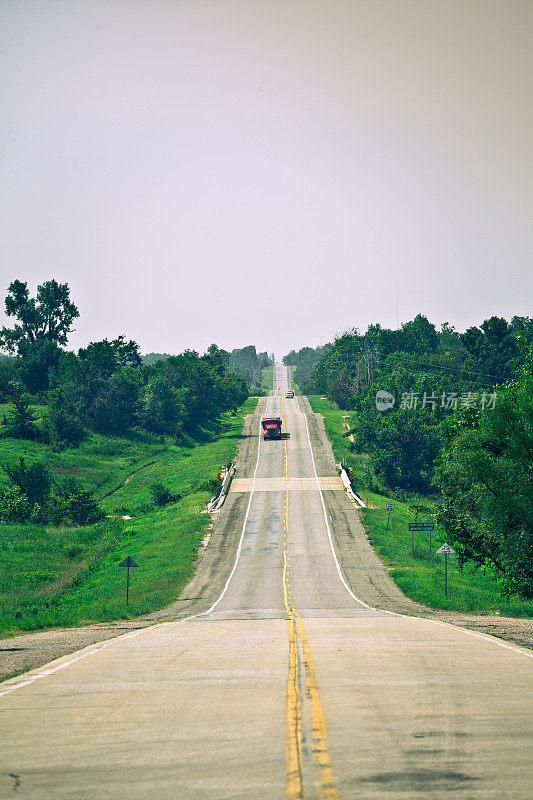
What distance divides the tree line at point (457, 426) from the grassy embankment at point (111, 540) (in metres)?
15.2

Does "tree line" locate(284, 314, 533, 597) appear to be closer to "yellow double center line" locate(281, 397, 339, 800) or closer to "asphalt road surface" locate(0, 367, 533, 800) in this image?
"asphalt road surface" locate(0, 367, 533, 800)

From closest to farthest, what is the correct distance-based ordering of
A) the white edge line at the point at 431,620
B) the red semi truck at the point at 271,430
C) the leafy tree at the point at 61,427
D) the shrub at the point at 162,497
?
the white edge line at the point at 431,620 → the shrub at the point at 162,497 → the leafy tree at the point at 61,427 → the red semi truck at the point at 271,430

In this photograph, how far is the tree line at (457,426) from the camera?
23766mm

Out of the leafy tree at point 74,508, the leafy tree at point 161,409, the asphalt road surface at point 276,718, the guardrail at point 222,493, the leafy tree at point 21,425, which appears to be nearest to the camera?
the asphalt road surface at point 276,718

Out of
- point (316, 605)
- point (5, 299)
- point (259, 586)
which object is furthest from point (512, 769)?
point (5, 299)

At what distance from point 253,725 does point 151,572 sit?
31.5 m

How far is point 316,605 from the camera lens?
29.8 metres

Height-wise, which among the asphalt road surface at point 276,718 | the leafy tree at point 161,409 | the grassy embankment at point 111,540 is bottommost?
the grassy embankment at point 111,540

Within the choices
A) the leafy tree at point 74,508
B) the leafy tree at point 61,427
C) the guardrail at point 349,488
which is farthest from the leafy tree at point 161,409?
the leafy tree at point 74,508

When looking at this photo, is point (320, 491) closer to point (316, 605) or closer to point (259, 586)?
point (259, 586)

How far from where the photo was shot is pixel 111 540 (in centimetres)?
4997

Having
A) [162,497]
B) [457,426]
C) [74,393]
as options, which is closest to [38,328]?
[74,393]

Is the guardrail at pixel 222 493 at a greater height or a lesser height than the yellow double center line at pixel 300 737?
lesser

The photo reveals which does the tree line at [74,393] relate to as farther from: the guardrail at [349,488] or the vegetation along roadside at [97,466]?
the guardrail at [349,488]
